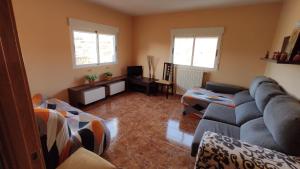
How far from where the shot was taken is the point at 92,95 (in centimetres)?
348

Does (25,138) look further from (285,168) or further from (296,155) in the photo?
(296,155)

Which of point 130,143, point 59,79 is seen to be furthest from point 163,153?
point 59,79

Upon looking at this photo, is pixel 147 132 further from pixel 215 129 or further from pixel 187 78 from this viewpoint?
pixel 187 78

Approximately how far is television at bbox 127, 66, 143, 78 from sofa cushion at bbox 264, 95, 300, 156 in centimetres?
387

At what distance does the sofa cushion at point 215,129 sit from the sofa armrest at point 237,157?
422 mm

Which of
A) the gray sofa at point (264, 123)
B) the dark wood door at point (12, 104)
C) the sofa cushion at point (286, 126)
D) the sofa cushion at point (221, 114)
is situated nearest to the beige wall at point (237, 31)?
the gray sofa at point (264, 123)

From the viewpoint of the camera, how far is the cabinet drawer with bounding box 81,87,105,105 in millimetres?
3315

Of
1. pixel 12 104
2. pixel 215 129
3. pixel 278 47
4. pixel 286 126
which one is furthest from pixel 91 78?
pixel 278 47

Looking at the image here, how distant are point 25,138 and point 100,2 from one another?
3647 millimetres

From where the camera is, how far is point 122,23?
14.7ft

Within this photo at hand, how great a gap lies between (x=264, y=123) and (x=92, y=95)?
3312mm

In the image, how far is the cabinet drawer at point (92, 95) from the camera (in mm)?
3315

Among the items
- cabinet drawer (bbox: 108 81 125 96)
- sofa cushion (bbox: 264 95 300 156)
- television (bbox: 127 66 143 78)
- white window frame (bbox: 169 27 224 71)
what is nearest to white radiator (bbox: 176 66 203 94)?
white window frame (bbox: 169 27 224 71)

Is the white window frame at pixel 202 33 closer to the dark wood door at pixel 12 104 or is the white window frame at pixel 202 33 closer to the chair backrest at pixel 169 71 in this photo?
the chair backrest at pixel 169 71
